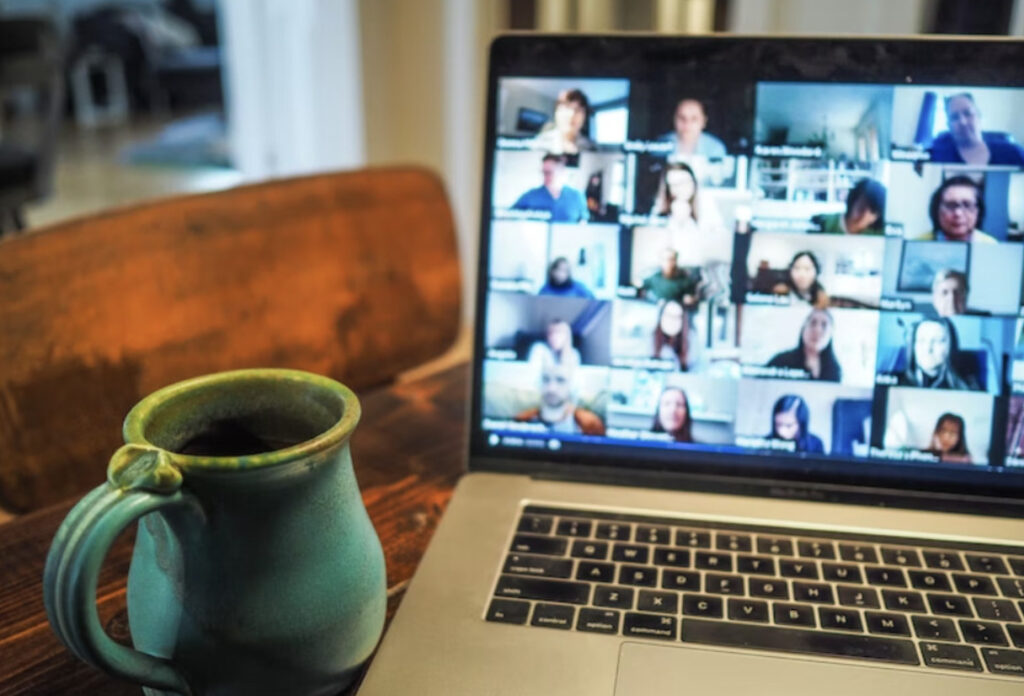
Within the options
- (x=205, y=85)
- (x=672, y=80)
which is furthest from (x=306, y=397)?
(x=205, y=85)

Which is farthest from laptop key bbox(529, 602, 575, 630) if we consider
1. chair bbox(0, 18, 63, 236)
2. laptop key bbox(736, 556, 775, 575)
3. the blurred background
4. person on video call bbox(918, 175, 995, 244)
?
chair bbox(0, 18, 63, 236)

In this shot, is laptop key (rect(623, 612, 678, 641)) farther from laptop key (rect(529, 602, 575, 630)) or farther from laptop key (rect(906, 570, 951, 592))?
laptop key (rect(906, 570, 951, 592))

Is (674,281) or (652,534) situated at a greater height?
(674,281)

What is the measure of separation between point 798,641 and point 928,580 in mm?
99

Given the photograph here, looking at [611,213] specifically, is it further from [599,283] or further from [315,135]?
[315,135]

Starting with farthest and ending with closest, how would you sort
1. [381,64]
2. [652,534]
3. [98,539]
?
[381,64]
[652,534]
[98,539]

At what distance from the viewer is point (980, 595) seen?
1.63 ft

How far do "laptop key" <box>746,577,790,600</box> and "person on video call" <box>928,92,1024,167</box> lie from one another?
0.28 metres

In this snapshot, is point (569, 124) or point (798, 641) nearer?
point (798, 641)

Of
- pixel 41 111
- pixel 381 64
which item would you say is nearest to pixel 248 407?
pixel 381 64

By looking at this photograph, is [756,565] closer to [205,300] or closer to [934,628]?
[934,628]

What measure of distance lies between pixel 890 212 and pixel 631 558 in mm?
267

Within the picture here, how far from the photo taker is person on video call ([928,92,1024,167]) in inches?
22.1

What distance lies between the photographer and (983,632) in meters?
0.47
